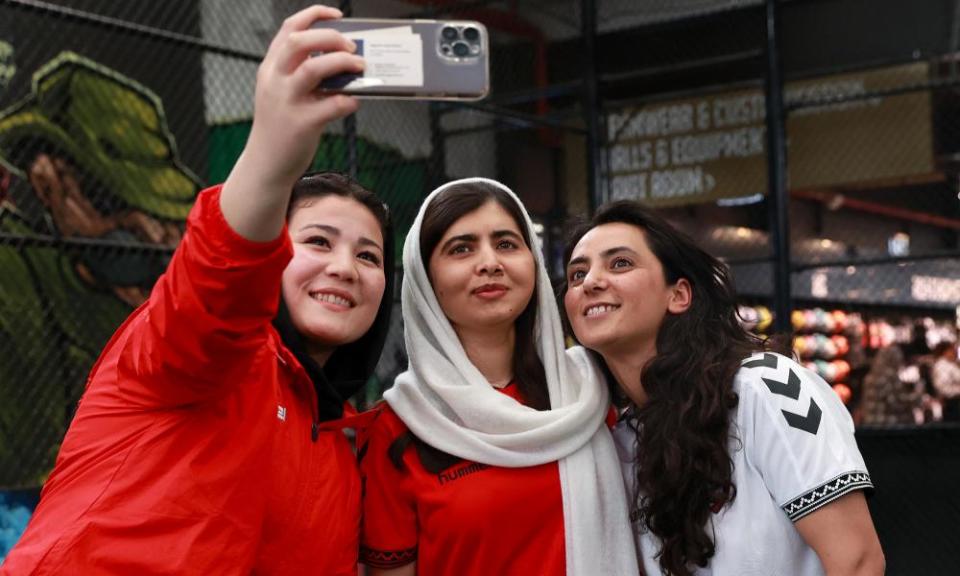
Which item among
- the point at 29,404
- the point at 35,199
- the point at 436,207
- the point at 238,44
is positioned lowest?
the point at 29,404

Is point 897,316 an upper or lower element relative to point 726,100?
lower

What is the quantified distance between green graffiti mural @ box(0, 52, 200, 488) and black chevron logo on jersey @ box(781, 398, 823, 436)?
15.2 ft

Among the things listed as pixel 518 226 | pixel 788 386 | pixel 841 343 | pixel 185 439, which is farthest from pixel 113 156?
pixel 841 343

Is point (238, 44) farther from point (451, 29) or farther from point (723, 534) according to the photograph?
point (451, 29)

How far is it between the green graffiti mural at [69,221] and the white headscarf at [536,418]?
3742 millimetres

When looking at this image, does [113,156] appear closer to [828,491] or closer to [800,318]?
[800,318]

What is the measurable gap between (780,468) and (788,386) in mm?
195

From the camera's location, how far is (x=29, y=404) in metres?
6.29

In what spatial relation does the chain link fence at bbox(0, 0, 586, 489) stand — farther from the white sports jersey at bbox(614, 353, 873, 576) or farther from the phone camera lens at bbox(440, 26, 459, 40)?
the phone camera lens at bbox(440, 26, 459, 40)

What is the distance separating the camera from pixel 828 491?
233cm

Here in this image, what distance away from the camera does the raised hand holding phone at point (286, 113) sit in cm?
134

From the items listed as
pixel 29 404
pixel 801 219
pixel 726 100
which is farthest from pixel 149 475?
pixel 801 219

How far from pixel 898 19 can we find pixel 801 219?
11.1 feet

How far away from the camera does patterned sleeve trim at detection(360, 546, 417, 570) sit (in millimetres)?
2641
